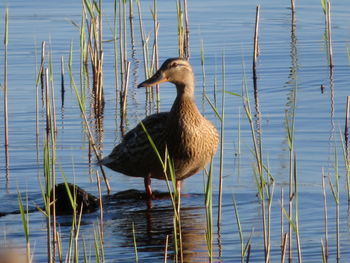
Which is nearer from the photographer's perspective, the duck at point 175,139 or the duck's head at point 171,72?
the duck at point 175,139

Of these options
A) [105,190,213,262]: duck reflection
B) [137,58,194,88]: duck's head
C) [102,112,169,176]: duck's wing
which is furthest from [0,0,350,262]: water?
[137,58,194,88]: duck's head

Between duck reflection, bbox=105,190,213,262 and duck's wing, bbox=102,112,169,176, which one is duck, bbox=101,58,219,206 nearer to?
duck's wing, bbox=102,112,169,176

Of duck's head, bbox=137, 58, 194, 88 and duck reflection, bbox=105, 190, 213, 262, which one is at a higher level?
duck's head, bbox=137, 58, 194, 88

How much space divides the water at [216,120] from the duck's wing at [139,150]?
11.0 inches

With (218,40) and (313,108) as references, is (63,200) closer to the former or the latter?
(313,108)

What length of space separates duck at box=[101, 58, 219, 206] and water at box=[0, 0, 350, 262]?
299 mm

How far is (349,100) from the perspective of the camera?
9117mm

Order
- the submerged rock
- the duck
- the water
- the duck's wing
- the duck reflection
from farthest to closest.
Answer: the duck's wing → the duck → the submerged rock → the water → the duck reflection

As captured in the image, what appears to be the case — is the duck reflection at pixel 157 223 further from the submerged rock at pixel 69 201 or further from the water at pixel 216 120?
the submerged rock at pixel 69 201

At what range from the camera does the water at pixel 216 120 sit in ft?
23.8

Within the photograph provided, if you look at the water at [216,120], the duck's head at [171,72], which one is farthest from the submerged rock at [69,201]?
the duck's head at [171,72]

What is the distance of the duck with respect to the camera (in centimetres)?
823

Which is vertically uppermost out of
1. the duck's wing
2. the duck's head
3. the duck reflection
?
the duck's head

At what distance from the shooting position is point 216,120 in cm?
1086
